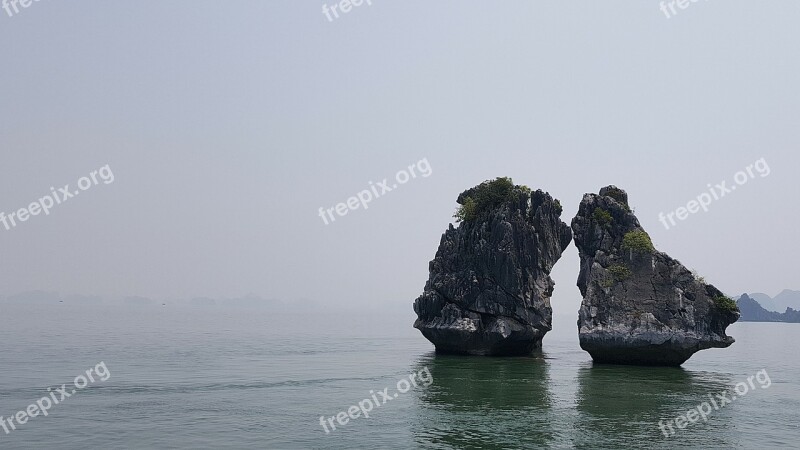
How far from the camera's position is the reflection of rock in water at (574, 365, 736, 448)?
108 ft

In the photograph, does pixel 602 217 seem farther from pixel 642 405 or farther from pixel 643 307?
pixel 642 405

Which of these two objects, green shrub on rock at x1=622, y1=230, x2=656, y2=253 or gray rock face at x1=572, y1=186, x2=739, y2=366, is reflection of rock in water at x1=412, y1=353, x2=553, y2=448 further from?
green shrub on rock at x1=622, y1=230, x2=656, y2=253

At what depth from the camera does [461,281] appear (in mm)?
72312

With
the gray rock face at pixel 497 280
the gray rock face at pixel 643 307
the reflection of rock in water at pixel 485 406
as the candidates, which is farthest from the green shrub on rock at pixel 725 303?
the reflection of rock in water at pixel 485 406

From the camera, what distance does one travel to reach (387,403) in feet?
140

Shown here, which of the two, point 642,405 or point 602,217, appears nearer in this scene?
point 642,405

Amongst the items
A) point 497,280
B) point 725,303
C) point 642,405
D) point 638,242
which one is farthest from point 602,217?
point 642,405

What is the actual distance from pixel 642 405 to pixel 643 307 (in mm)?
21427

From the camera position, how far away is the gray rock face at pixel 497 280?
70000mm

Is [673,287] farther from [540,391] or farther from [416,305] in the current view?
[416,305]

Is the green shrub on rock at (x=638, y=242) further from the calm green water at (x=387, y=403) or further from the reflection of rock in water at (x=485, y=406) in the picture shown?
the reflection of rock in water at (x=485, y=406)

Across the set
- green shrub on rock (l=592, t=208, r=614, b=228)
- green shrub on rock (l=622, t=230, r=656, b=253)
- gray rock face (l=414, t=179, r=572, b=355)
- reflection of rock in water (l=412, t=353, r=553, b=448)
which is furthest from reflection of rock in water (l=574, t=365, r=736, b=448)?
green shrub on rock (l=592, t=208, r=614, b=228)

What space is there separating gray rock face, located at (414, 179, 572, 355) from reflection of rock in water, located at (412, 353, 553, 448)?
21.8 feet

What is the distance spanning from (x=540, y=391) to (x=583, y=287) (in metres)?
26.6
